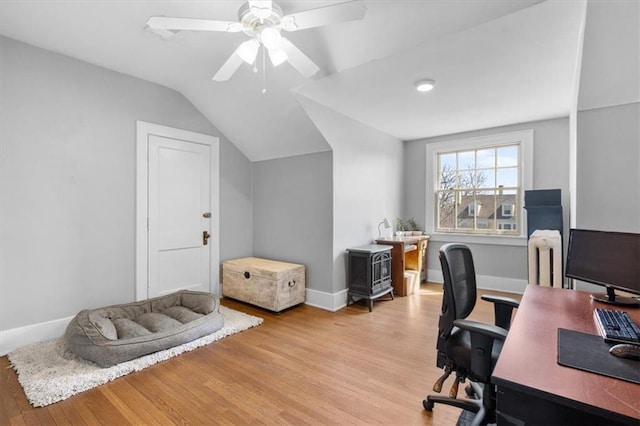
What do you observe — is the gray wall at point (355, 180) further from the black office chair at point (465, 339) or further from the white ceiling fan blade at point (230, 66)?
the black office chair at point (465, 339)

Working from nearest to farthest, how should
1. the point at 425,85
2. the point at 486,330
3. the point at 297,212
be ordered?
1. the point at 486,330
2. the point at 425,85
3. the point at 297,212

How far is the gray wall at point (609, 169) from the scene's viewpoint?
7.02ft

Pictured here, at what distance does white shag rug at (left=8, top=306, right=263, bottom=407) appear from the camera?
2.00 m

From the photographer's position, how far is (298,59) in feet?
6.67

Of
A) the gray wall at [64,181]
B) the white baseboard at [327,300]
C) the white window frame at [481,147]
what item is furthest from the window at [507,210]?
the gray wall at [64,181]

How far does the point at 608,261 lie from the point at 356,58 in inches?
86.6

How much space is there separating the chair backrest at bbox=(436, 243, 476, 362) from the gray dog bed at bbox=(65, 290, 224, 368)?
2134 mm

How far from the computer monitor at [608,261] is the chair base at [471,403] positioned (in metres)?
0.89

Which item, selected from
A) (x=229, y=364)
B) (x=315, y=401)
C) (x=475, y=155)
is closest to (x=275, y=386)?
(x=315, y=401)

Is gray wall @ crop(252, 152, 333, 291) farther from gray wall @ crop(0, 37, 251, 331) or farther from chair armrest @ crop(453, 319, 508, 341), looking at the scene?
chair armrest @ crop(453, 319, 508, 341)

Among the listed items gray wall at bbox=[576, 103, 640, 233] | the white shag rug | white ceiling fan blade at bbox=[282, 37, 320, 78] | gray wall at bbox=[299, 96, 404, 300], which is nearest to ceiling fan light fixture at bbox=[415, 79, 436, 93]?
gray wall at bbox=[299, 96, 404, 300]

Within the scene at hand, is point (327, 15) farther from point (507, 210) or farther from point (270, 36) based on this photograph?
point (507, 210)

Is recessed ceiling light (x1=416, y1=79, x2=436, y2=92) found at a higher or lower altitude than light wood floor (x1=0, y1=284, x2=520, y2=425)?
higher

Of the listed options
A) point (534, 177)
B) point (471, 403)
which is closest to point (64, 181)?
point (471, 403)
